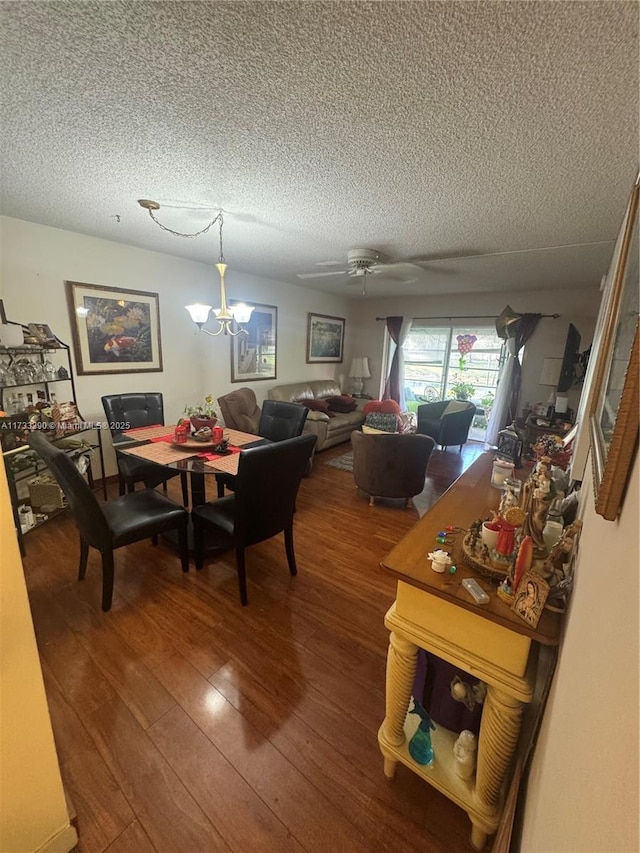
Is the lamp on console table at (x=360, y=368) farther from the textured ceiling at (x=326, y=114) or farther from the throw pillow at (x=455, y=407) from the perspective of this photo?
the textured ceiling at (x=326, y=114)

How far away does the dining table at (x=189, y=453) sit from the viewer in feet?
7.04

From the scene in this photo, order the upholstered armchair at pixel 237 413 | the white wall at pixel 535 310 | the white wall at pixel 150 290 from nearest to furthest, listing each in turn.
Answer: the white wall at pixel 150 290 < the upholstered armchair at pixel 237 413 < the white wall at pixel 535 310

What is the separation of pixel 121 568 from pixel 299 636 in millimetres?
1344

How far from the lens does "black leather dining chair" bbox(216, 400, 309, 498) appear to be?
10.1 feet

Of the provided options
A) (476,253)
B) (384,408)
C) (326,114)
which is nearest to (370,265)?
(476,253)

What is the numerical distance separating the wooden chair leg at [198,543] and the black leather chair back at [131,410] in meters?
1.42

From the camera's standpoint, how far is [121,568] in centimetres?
228

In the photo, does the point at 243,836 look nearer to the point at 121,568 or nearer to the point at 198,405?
the point at 121,568

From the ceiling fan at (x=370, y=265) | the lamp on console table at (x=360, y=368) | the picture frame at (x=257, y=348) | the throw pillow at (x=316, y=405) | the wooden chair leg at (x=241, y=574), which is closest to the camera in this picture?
the wooden chair leg at (x=241, y=574)

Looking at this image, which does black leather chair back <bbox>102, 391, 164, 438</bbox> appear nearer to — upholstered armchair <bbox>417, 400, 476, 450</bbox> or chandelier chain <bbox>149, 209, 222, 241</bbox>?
chandelier chain <bbox>149, 209, 222, 241</bbox>

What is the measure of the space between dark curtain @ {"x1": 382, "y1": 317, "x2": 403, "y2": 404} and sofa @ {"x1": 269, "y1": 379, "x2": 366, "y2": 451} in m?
0.93

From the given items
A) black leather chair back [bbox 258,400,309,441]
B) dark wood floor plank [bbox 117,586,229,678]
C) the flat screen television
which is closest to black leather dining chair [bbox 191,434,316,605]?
dark wood floor plank [bbox 117,586,229,678]

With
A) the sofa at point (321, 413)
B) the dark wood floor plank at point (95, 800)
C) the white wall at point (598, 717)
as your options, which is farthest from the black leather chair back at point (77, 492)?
the sofa at point (321, 413)

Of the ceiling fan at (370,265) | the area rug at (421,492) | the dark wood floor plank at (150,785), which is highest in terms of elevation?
the ceiling fan at (370,265)
